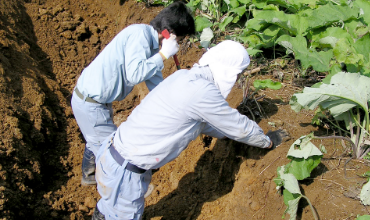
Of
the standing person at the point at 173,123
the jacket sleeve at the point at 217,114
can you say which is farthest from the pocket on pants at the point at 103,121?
the jacket sleeve at the point at 217,114

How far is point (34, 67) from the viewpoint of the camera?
15.4ft

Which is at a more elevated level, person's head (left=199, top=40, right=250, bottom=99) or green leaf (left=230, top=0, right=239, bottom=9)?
person's head (left=199, top=40, right=250, bottom=99)

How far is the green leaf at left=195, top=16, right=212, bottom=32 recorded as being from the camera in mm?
4383

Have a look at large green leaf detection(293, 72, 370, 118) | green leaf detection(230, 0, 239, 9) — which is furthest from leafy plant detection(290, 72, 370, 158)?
green leaf detection(230, 0, 239, 9)

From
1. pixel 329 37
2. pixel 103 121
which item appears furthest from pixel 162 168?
pixel 329 37

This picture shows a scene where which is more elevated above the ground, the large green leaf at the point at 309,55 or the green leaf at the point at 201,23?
the large green leaf at the point at 309,55

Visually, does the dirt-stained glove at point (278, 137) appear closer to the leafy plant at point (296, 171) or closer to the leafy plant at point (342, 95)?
the leafy plant at point (296, 171)

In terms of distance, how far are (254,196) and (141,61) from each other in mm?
1448

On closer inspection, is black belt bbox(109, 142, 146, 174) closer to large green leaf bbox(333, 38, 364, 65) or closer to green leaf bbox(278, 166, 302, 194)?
green leaf bbox(278, 166, 302, 194)

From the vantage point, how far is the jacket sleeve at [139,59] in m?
2.67

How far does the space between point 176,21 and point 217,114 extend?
1.10 m

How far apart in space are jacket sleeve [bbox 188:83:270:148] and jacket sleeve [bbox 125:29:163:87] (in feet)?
2.61

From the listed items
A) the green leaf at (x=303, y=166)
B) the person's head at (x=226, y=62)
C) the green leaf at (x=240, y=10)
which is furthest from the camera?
the green leaf at (x=240, y=10)

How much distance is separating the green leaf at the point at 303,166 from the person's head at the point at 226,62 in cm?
80
